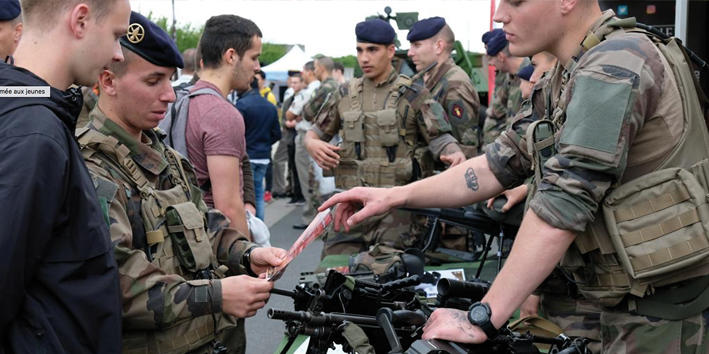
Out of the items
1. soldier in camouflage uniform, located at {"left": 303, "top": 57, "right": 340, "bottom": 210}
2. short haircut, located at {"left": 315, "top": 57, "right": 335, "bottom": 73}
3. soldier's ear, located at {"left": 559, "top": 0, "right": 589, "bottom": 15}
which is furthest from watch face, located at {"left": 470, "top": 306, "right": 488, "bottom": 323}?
short haircut, located at {"left": 315, "top": 57, "right": 335, "bottom": 73}

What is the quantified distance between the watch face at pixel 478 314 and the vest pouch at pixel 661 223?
0.49 metres

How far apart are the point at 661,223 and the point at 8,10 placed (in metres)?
3.19

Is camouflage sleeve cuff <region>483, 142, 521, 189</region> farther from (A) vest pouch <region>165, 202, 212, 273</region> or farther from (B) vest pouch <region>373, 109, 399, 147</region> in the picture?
(B) vest pouch <region>373, 109, 399, 147</region>

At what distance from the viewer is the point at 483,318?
2186 mm

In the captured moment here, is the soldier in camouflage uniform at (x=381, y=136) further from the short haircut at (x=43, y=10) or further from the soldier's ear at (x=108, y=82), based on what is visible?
the short haircut at (x=43, y=10)

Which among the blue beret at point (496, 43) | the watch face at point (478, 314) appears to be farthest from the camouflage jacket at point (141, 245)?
the blue beret at point (496, 43)

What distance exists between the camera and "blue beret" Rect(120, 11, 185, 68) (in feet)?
9.30

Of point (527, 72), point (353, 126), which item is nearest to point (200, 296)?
point (353, 126)

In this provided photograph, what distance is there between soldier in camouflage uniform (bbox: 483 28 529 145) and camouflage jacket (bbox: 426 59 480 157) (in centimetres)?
64

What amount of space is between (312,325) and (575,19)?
1360mm

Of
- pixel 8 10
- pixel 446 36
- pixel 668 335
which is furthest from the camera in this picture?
pixel 446 36

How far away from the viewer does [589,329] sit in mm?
3439

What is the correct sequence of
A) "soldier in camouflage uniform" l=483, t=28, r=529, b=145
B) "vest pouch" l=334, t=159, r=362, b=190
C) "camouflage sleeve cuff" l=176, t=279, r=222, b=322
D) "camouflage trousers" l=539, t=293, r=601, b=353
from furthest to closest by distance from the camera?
"soldier in camouflage uniform" l=483, t=28, r=529, b=145 < "vest pouch" l=334, t=159, r=362, b=190 < "camouflage trousers" l=539, t=293, r=601, b=353 < "camouflage sleeve cuff" l=176, t=279, r=222, b=322

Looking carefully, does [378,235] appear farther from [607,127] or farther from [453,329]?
[607,127]
